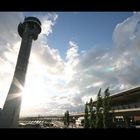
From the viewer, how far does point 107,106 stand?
29.9 meters

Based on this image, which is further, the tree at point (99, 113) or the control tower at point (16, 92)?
the control tower at point (16, 92)

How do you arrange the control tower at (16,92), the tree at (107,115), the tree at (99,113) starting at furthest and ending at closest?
A: 1. the control tower at (16,92)
2. the tree at (99,113)
3. the tree at (107,115)

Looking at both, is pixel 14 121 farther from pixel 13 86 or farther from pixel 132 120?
pixel 132 120

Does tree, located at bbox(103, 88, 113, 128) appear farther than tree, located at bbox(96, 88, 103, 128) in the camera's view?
No

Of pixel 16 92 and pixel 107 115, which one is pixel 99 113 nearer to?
pixel 107 115

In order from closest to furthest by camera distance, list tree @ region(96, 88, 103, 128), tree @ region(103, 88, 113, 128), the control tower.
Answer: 1. tree @ region(103, 88, 113, 128)
2. tree @ region(96, 88, 103, 128)
3. the control tower

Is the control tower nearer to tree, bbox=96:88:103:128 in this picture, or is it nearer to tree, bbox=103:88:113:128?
tree, bbox=96:88:103:128

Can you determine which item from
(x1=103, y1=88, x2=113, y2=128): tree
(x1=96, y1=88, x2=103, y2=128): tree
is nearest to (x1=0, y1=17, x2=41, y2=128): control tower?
(x1=96, y1=88, x2=103, y2=128): tree

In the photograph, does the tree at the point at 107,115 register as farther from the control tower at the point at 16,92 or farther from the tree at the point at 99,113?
the control tower at the point at 16,92

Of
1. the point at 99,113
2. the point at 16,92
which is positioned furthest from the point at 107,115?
the point at 16,92

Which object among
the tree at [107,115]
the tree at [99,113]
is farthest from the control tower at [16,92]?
the tree at [107,115]

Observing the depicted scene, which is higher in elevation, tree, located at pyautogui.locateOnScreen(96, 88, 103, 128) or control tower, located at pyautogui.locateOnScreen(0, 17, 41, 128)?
control tower, located at pyautogui.locateOnScreen(0, 17, 41, 128)
